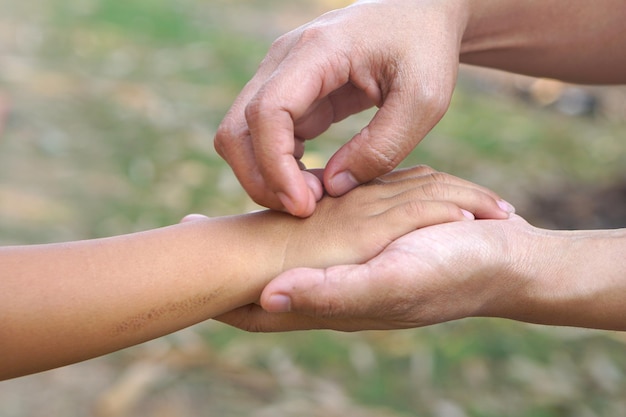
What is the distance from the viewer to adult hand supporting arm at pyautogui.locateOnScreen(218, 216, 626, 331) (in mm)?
1488

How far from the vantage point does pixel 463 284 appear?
1.55 m

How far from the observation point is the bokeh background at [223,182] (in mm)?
2342

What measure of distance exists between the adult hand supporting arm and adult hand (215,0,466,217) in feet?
0.60

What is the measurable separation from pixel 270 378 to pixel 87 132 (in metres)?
1.66

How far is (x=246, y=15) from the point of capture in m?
5.51

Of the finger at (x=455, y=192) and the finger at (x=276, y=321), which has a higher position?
the finger at (x=455, y=192)

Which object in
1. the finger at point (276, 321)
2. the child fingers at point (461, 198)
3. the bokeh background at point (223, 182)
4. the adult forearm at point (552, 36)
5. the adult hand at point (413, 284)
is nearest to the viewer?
the adult hand at point (413, 284)

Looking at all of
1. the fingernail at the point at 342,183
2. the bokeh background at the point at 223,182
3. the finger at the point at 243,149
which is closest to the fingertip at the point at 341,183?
the fingernail at the point at 342,183

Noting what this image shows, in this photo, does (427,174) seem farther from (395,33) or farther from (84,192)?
(84,192)

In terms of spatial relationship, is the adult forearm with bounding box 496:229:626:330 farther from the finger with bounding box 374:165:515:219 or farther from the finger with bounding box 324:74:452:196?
Answer: the finger with bounding box 324:74:452:196

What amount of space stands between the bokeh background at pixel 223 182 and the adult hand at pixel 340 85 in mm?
837

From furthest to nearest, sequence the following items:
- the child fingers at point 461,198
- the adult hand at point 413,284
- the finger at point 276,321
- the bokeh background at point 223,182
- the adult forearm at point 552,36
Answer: the bokeh background at point 223,182
the adult forearm at point 552,36
the child fingers at point 461,198
the finger at point 276,321
the adult hand at point 413,284

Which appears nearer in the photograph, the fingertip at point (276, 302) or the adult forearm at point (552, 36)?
the fingertip at point (276, 302)

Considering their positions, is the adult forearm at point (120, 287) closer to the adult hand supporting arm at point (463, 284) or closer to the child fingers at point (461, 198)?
the adult hand supporting arm at point (463, 284)
